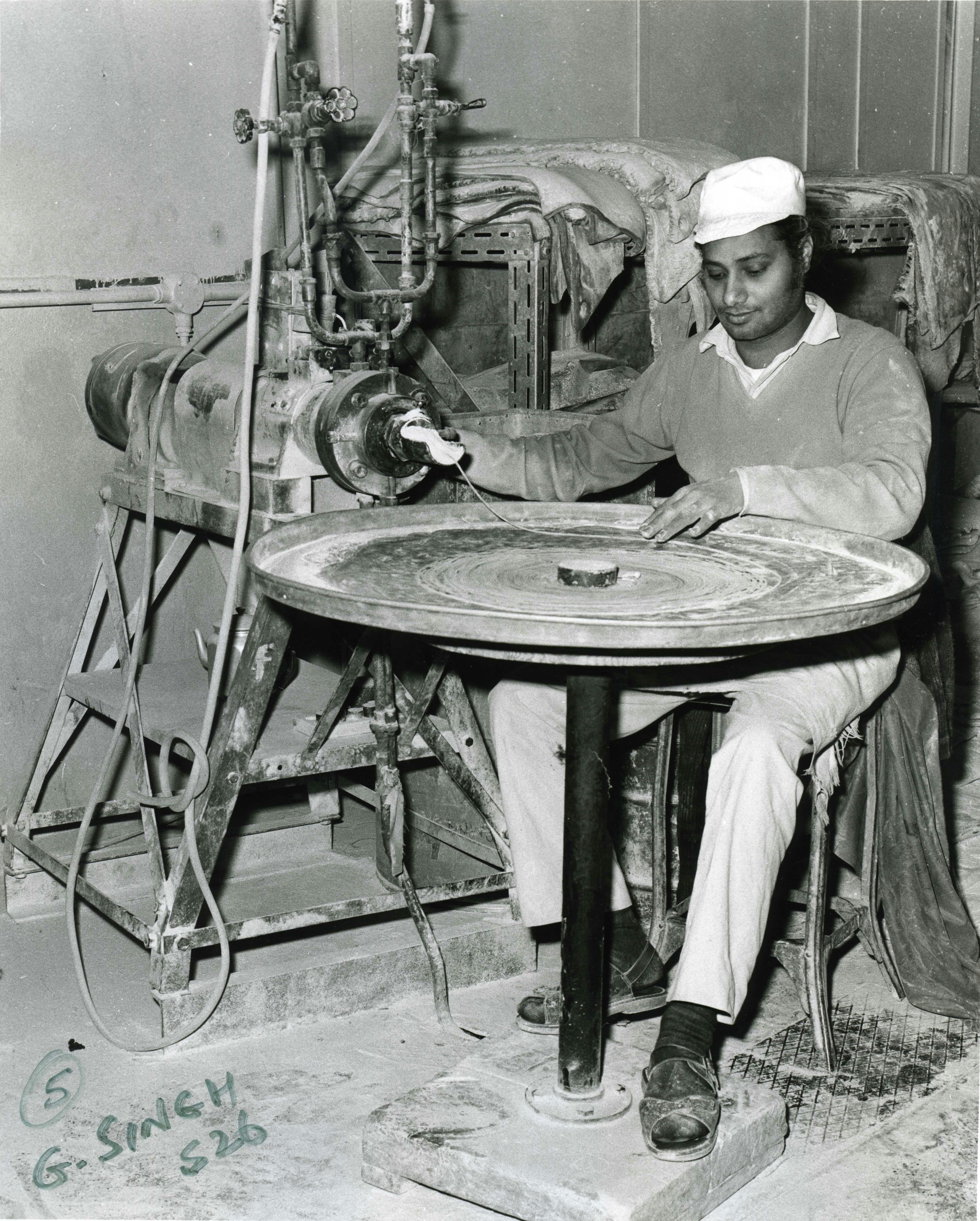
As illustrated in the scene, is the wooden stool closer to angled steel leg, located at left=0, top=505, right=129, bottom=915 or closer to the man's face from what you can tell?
the man's face

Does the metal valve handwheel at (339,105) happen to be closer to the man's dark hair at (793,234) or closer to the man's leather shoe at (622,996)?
the man's dark hair at (793,234)

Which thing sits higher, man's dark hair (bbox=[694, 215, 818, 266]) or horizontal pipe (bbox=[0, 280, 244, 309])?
man's dark hair (bbox=[694, 215, 818, 266])

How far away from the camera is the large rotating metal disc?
1.63 m

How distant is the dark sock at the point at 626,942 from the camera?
8.14 feet

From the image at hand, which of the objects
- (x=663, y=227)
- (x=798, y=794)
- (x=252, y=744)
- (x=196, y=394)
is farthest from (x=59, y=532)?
(x=798, y=794)

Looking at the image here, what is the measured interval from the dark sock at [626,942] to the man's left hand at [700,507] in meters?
0.70

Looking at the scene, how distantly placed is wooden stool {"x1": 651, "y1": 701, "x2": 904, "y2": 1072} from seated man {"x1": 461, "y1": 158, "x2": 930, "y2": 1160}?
101 millimetres

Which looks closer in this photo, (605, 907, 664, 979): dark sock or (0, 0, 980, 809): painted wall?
(605, 907, 664, 979): dark sock

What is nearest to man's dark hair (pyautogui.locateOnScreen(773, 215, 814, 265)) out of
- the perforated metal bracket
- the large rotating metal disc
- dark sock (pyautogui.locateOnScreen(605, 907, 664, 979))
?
the large rotating metal disc

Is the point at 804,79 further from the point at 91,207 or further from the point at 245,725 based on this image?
the point at 245,725

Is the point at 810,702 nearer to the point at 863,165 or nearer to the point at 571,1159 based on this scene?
the point at 571,1159

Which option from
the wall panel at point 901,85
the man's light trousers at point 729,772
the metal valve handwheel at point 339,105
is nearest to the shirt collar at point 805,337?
the man's light trousers at point 729,772

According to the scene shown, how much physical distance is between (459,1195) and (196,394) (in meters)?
1.55

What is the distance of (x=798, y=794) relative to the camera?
2172mm
